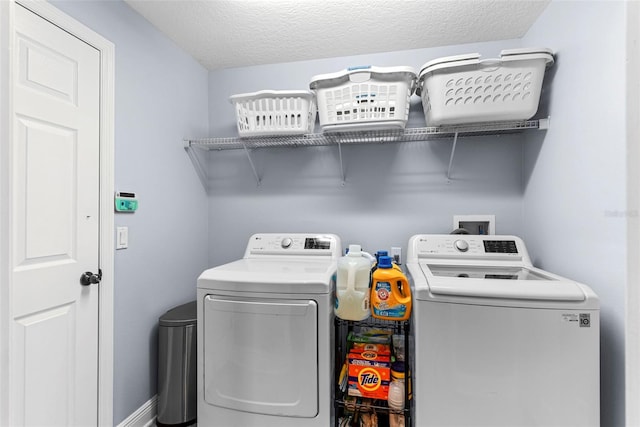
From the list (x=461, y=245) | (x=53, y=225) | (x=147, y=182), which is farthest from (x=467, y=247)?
(x=53, y=225)

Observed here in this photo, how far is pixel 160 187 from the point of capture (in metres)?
2.02

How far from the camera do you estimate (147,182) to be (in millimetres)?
1915

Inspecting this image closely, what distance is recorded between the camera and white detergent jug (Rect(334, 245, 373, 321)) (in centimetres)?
152

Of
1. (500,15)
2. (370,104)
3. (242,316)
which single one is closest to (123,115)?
(242,316)

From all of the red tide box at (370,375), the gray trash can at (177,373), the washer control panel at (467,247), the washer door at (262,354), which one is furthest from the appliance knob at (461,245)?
the gray trash can at (177,373)

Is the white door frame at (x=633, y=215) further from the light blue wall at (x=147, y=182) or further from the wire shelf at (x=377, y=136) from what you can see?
the light blue wall at (x=147, y=182)

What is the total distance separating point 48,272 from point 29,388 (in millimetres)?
471

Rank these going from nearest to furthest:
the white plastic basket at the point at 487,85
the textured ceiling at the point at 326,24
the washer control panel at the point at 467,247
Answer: the white plastic basket at the point at 487,85
the textured ceiling at the point at 326,24
the washer control panel at the point at 467,247

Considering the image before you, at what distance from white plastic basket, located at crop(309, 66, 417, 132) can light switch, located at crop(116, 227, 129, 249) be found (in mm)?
1341

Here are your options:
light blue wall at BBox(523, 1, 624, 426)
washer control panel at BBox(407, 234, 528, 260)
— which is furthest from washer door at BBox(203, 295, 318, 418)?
light blue wall at BBox(523, 1, 624, 426)

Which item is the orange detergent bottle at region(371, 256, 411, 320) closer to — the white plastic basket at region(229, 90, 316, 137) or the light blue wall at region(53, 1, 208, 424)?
the white plastic basket at region(229, 90, 316, 137)

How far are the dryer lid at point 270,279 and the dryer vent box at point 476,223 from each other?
3.35 feet

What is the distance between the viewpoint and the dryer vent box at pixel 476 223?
7.12 feet

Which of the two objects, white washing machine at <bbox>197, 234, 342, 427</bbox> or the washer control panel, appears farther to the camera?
the washer control panel
